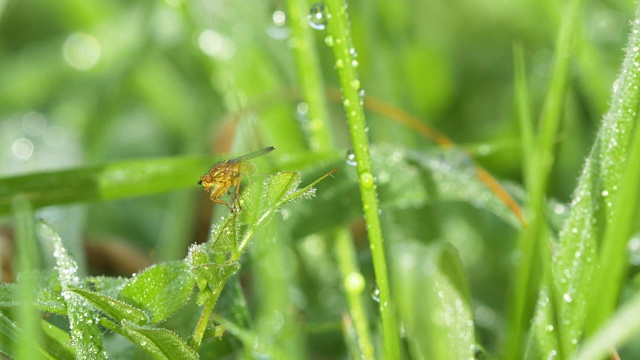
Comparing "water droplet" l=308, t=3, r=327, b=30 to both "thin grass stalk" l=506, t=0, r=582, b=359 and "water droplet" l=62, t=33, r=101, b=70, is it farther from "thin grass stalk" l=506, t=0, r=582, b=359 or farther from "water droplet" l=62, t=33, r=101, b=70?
"water droplet" l=62, t=33, r=101, b=70

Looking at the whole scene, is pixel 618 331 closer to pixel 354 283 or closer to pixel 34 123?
pixel 354 283

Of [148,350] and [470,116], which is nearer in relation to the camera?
[148,350]

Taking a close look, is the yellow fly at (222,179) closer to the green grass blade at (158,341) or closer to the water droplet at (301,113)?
the green grass blade at (158,341)

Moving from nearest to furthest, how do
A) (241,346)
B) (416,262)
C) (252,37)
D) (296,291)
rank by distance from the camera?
(241,346) → (416,262) → (296,291) → (252,37)

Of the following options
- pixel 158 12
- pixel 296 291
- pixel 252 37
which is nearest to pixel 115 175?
pixel 296 291

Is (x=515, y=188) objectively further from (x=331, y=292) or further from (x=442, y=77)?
(x=442, y=77)

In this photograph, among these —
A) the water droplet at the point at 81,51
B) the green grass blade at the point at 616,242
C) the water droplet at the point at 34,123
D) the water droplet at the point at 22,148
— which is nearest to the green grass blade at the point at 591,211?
the green grass blade at the point at 616,242
